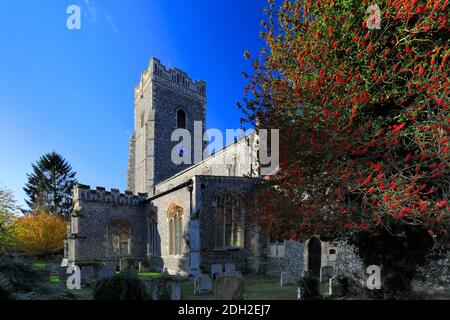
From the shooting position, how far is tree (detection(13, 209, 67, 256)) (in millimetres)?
27414

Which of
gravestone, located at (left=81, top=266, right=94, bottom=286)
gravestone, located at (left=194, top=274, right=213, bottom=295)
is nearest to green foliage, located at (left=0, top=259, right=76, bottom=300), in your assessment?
gravestone, located at (left=194, top=274, right=213, bottom=295)

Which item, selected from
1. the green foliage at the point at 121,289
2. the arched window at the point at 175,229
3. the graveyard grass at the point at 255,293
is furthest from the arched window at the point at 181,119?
the green foliage at the point at 121,289

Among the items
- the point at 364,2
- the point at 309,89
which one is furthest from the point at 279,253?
the point at 364,2

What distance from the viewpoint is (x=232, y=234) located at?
1753 centimetres


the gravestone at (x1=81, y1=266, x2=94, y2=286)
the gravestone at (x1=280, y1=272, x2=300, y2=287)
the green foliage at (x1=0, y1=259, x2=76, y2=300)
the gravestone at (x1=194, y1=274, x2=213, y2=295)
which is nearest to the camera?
the green foliage at (x1=0, y1=259, x2=76, y2=300)

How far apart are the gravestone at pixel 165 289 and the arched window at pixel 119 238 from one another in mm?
14036

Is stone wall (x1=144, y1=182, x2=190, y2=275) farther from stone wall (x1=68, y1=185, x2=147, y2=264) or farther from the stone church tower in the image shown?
the stone church tower

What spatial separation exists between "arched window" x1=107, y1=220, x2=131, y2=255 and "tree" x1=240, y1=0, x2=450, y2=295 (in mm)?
16614

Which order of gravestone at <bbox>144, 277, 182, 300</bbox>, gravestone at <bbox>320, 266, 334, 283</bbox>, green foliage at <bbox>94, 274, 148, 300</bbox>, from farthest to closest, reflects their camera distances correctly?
gravestone at <bbox>320, 266, 334, 283</bbox> < gravestone at <bbox>144, 277, 182, 300</bbox> < green foliage at <bbox>94, 274, 148, 300</bbox>

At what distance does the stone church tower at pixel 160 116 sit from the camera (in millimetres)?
32594

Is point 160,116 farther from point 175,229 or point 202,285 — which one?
point 202,285

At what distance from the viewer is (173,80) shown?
1379 inches

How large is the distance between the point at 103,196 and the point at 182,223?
23.1 ft
